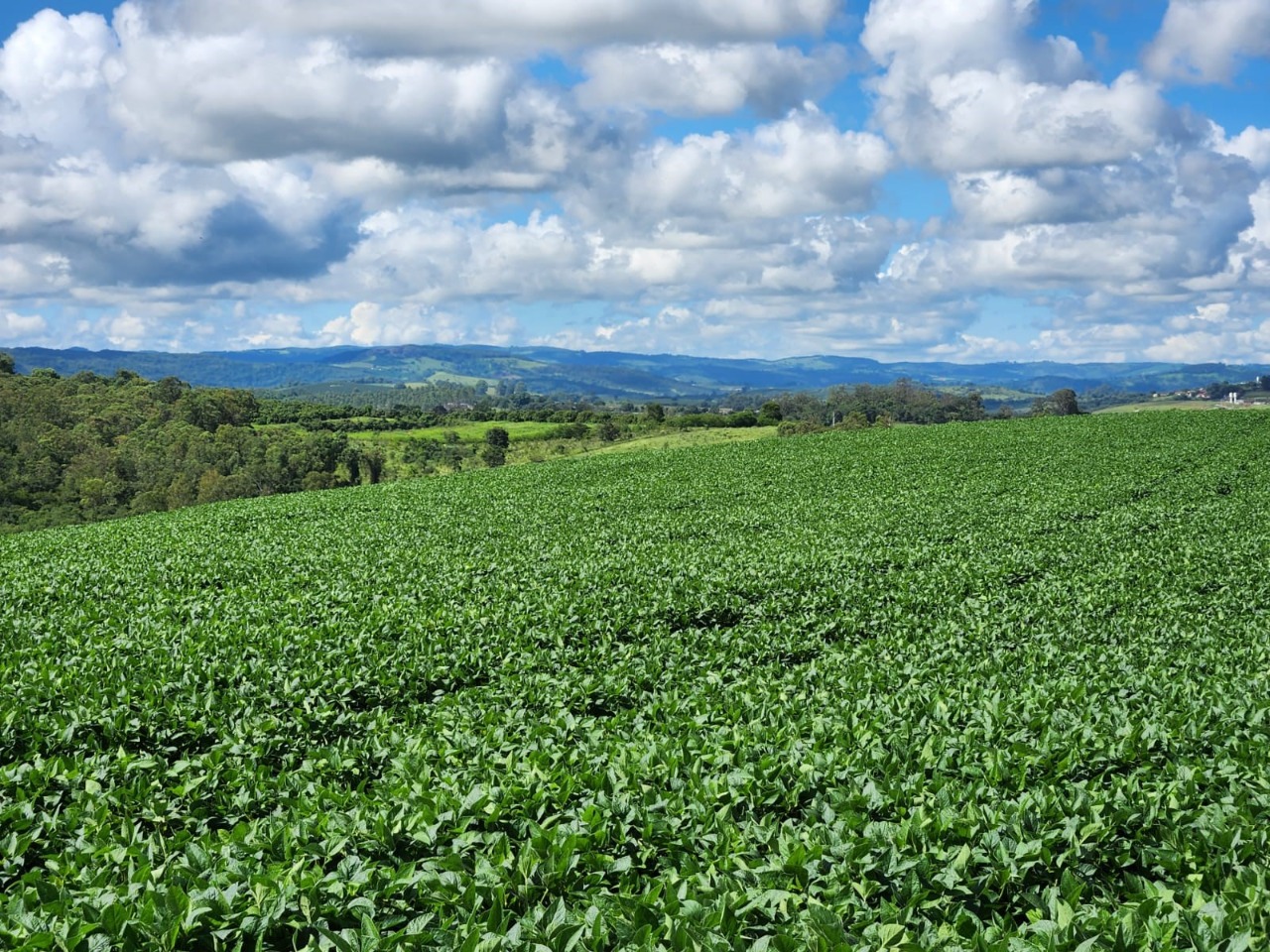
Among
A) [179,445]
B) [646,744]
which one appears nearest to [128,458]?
[179,445]

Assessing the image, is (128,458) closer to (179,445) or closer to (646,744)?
(179,445)

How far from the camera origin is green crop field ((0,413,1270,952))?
5957mm

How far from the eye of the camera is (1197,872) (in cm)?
665

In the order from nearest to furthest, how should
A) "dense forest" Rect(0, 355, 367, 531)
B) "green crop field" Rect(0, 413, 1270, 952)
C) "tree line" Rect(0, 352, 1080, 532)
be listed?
"green crop field" Rect(0, 413, 1270, 952) → "dense forest" Rect(0, 355, 367, 531) → "tree line" Rect(0, 352, 1080, 532)

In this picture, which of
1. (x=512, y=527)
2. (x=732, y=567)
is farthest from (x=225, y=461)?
(x=732, y=567)

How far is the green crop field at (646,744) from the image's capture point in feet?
19.5

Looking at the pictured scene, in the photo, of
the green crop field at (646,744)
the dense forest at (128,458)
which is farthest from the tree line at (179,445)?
the green crop field at (646,744)

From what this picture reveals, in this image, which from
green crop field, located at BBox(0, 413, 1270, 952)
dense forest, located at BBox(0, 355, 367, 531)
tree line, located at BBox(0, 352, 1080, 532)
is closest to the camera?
green crop field, located at BBox(0, 413, 1270, 952)

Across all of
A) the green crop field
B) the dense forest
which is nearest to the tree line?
the dense forest

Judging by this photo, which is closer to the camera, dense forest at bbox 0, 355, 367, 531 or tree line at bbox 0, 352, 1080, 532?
dense forest at bbox 0, 355, 367, 531

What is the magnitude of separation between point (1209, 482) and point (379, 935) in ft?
144

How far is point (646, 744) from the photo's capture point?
31.7ft

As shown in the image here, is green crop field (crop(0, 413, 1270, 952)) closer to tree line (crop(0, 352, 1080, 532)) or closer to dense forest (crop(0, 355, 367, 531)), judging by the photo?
tree line (crop(0, 352, 1080, 532))

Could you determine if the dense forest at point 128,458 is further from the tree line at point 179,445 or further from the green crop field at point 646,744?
the green crop field at point 646,744
